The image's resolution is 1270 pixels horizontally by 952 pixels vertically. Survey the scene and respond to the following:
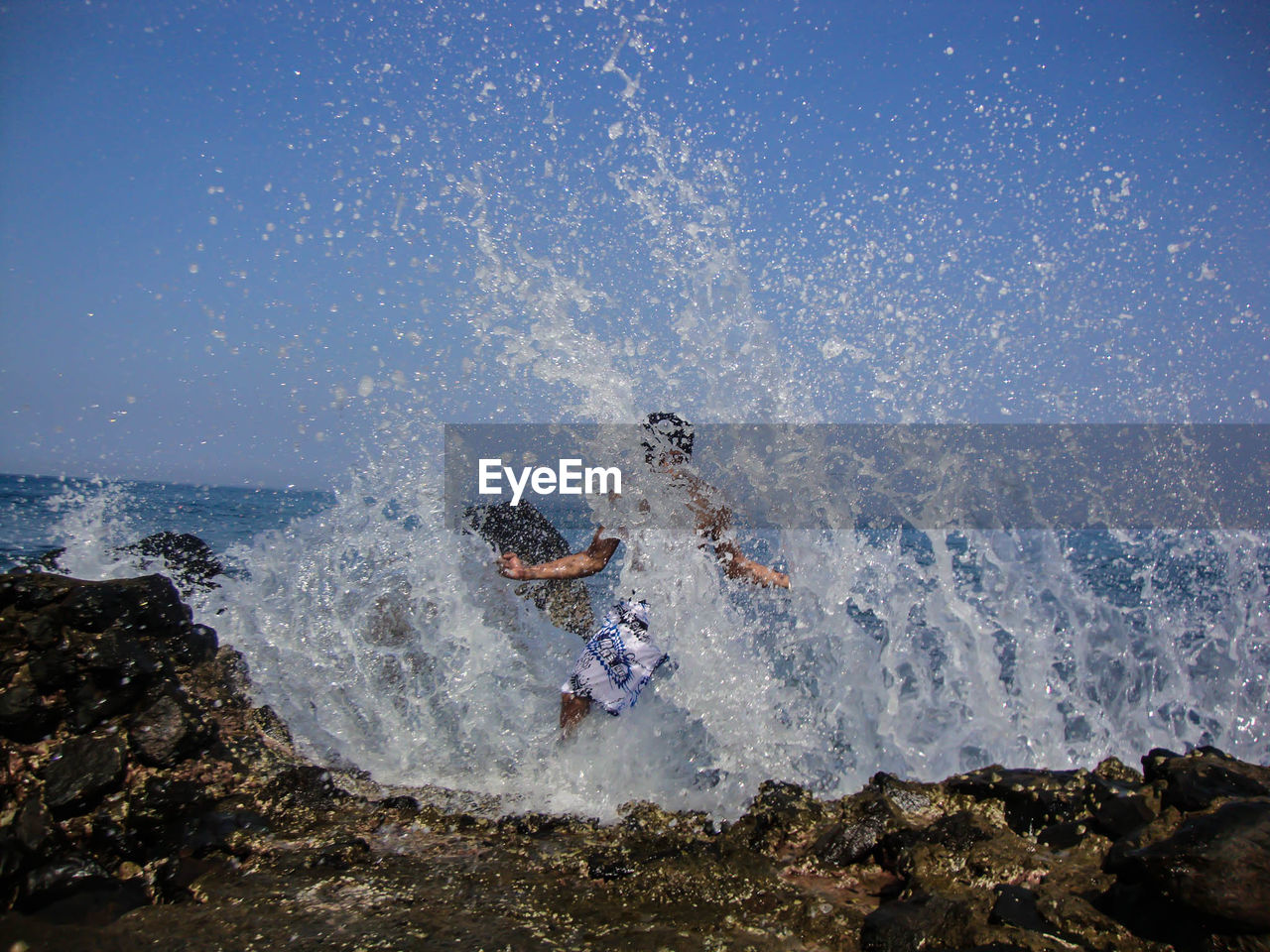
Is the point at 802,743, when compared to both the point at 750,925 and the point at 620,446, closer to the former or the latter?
the point at 750,925

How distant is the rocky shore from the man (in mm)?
948

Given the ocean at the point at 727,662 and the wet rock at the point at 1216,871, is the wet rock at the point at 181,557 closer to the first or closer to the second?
the ocean at the point at 727,662

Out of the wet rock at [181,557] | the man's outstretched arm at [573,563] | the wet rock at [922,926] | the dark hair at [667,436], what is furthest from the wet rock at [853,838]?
the wet rock at [181,557]

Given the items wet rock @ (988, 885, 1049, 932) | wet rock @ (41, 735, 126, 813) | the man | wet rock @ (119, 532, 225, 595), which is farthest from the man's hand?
wet rock @ (119, 532, 225, 595)

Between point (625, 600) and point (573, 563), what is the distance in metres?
0.46

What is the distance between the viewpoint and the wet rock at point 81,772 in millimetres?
3068

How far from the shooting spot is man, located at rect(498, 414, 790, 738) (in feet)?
14.8

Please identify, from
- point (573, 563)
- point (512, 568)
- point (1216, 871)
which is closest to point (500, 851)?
point (512, 568)

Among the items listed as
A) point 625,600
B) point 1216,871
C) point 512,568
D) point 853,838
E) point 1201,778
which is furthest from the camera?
point 625,600

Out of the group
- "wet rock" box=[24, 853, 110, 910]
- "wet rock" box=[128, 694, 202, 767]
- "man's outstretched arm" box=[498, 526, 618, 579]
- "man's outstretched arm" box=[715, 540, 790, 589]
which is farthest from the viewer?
"man's outstretched arm" box=[715, 540, 790, 589]

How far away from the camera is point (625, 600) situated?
4.73m

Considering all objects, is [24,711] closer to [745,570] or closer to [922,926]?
[745,570]

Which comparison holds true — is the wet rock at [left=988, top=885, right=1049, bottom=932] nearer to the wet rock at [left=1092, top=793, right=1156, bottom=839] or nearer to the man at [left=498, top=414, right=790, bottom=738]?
the wet rock at [left=1092, top=793, right=1156, bottom=839]

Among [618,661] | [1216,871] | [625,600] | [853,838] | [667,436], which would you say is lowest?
[853,838]
